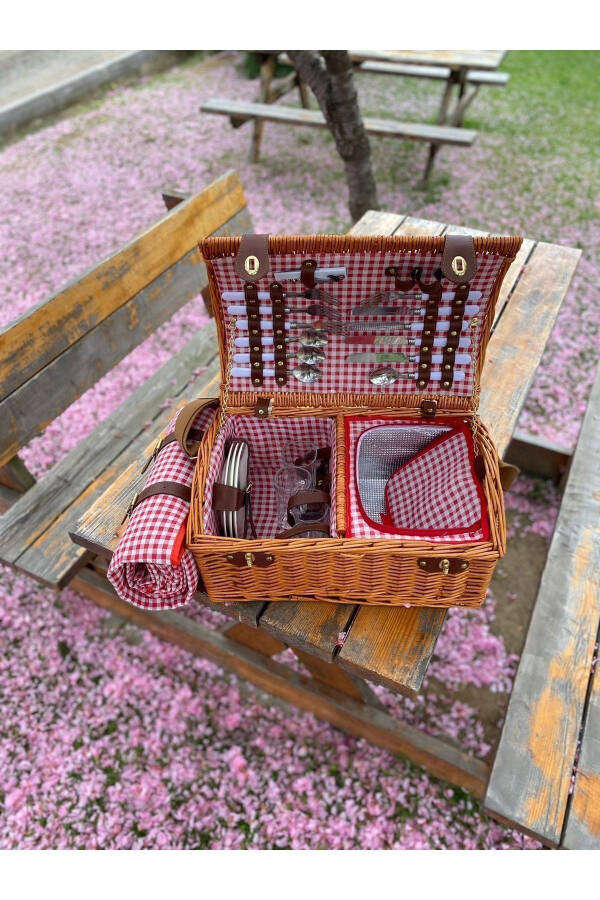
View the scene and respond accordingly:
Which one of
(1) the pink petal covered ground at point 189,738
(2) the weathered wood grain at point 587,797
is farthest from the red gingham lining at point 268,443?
(2) the weathered wood grain at point 587,797

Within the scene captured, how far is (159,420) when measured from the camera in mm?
2770

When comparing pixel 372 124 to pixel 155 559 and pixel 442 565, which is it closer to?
pixel 442 565

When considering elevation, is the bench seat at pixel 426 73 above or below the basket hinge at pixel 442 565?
above

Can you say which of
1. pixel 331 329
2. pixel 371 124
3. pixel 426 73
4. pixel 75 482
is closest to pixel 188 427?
pixel 331 329

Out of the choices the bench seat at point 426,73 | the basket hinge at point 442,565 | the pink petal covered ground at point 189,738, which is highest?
the bench seat at point 426,73

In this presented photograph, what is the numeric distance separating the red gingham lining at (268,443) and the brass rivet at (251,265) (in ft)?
1.92

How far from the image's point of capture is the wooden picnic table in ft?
5.48

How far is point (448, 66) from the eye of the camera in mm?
6176

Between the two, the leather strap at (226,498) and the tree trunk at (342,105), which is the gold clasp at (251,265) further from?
the tree trunk at (342,105)

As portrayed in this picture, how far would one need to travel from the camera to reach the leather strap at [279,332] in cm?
183

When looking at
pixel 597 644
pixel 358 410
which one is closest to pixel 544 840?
pixel 597 644

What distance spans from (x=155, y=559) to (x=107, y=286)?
66.6 inches

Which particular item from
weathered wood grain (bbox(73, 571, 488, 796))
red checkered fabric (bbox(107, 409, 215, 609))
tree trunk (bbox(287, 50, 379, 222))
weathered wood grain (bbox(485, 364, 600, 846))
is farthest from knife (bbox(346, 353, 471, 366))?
tree trunk (bbox(287, 50, 379, 222))

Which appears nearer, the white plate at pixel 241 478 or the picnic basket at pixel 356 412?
the picnic basket at pixel 356 412
